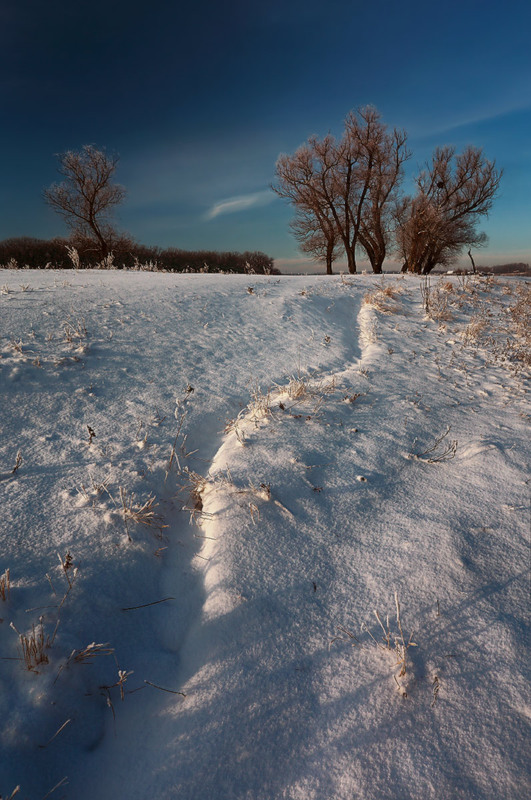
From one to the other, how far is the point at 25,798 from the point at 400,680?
1.49 meters

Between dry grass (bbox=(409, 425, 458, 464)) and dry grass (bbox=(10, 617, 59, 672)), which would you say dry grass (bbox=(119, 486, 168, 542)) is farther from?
dry grass (bbox=(409, 425, 458, 464))

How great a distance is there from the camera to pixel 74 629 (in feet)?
5.72

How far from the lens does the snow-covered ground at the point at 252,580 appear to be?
4.75 ft

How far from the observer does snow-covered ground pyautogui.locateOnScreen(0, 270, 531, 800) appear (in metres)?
1.45

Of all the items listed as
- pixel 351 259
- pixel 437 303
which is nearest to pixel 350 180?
pixel 351 259

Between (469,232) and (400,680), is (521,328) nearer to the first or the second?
(400,680)

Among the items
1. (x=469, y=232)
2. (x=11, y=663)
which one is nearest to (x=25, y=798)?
(x=11, y=663)

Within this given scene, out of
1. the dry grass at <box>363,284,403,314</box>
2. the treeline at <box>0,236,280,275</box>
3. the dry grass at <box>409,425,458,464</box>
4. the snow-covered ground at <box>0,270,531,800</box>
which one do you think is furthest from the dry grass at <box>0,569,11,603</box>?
the treeline at <box>0,236,280,275</box>

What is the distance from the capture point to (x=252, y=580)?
2.08 m

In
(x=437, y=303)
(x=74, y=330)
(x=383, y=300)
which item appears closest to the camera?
(x=74, y=330)

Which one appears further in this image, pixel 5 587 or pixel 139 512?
pixel 139 512

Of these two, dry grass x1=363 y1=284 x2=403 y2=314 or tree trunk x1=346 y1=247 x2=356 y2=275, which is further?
tree trunk x1=346 y1=247 x2=356 y2=275

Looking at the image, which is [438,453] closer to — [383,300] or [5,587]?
[5,587]

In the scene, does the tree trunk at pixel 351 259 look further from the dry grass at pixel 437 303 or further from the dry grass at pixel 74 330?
the dry grass at pixel 74 330
